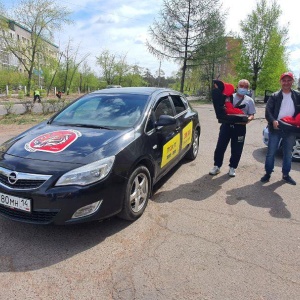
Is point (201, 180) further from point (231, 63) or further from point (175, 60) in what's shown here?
point (231, 63)

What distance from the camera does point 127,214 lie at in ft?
10.2

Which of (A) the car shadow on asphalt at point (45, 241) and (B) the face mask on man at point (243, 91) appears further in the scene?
(B) the face mask on man at point (243, 91)

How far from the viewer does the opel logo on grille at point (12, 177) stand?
2.68 m

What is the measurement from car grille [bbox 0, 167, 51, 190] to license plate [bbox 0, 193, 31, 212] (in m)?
0.11

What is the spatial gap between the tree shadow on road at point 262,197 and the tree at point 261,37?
2831 centimetres

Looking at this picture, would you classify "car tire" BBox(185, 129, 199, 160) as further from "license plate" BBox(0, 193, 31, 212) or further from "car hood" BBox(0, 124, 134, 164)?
"license plate" BBox(0, 193, 31, 212)

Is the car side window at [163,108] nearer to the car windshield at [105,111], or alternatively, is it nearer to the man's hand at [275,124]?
the car windshield at [105,111]

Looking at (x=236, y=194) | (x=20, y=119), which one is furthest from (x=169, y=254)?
(x=20, y=119)

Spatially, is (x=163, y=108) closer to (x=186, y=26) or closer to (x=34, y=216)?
(x=34, y=216)

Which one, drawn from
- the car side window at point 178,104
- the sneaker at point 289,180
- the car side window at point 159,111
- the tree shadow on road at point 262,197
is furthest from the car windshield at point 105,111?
the sneaker at point 289,180

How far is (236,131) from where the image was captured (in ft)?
15.4

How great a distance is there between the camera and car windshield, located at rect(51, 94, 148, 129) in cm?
362

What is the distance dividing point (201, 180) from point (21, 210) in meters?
3.04

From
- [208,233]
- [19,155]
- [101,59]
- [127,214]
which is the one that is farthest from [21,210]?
[101,59]
